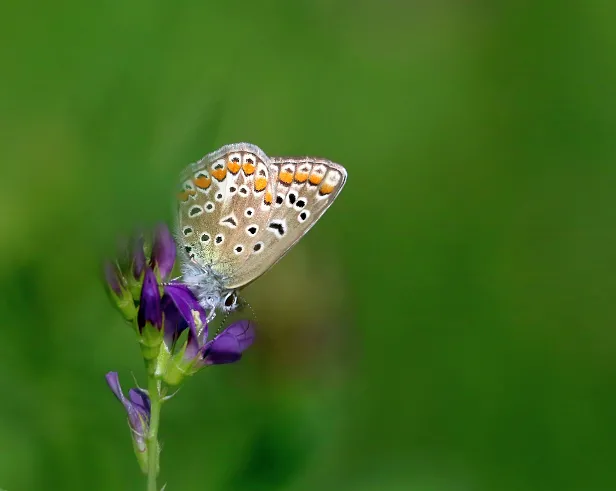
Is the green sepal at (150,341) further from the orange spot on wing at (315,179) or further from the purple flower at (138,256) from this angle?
the orange spot on wing at (315,179)

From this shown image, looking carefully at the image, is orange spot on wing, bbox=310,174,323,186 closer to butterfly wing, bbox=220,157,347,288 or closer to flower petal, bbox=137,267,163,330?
butterfly wing, bbox=220,157,347,288

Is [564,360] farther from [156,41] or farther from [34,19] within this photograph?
[34,19]

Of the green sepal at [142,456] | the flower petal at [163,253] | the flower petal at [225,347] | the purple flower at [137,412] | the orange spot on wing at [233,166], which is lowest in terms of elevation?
the green sepal at [142,456]

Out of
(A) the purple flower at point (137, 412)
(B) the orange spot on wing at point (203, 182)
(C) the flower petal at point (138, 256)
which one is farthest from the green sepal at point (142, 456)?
(B) the orange spot on wing at point (203, 182)

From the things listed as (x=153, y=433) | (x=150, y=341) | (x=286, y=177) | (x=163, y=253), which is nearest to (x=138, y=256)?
(x=163, y=253)

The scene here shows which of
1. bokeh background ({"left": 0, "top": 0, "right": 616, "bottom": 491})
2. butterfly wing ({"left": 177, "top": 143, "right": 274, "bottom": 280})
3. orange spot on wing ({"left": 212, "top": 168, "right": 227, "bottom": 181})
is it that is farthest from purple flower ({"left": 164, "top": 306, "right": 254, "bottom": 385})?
orange spot on wing ({"left": 212, "top": 168, "right": 227, "bottom": 181})

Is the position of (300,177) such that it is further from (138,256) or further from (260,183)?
(138,256)
